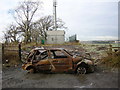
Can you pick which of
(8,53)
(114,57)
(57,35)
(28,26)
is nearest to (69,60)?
(114,57)

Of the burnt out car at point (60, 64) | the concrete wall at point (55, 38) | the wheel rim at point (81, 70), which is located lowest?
the wheel rim at point (81, 70)

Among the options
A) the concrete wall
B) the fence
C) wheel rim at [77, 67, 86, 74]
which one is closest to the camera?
wheel rim at [77, 67, 86, 74]

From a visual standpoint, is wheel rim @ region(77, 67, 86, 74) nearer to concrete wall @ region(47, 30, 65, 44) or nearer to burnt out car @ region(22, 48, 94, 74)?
burnt out car @ region(22, 48, 94, 74)

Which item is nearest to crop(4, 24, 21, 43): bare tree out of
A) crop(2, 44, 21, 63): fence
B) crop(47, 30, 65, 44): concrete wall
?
crop(47, 30, 65, 44): concrete wall

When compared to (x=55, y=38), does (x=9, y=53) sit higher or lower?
lower

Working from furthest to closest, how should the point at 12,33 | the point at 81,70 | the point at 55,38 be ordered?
the point at 12,33
the point at 55,38
the point at 81,70

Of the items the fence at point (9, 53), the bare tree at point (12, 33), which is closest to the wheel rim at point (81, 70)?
the fence at point (9, 53)

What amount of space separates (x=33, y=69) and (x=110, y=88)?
4140mm

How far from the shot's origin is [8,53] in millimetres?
9578

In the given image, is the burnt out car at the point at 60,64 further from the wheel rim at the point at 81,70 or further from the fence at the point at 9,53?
the fence at the point at 9,53

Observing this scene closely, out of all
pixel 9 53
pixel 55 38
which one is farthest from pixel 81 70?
pixel 55 38

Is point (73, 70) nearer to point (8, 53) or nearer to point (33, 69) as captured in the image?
point (33, 69)

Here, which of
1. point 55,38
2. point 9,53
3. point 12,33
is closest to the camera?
point 9,53

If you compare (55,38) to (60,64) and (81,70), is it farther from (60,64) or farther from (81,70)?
(81,70)
